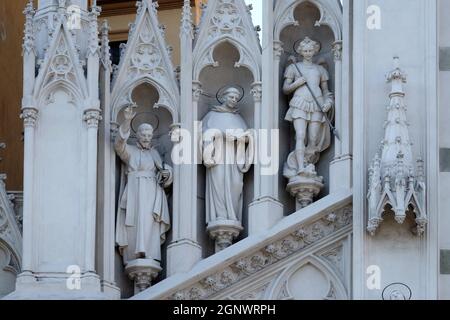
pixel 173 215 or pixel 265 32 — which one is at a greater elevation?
pixel 265 32

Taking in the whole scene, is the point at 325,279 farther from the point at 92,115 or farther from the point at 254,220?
the point at 92,115

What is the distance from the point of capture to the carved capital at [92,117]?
1919 centimetres

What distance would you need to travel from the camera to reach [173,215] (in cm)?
1931

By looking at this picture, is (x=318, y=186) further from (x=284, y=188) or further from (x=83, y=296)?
(x=83, y=296)

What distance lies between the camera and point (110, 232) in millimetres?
19234

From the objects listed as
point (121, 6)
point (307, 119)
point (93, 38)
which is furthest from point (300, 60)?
point (121, 6)

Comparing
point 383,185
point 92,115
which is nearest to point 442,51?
point 383,185

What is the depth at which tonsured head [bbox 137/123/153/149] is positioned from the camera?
19469 millimetres

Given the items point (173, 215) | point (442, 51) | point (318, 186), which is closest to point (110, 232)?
point (173, 215)

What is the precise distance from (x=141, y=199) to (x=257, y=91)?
1307 mm

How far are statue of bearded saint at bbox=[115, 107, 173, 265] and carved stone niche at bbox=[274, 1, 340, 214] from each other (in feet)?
3.21

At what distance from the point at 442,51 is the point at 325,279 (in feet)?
6.76

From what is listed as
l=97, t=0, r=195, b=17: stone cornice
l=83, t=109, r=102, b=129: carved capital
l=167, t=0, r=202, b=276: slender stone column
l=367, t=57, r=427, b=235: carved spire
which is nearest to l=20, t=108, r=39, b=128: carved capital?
l=83, t=109, r=102, b=129: carved capital
